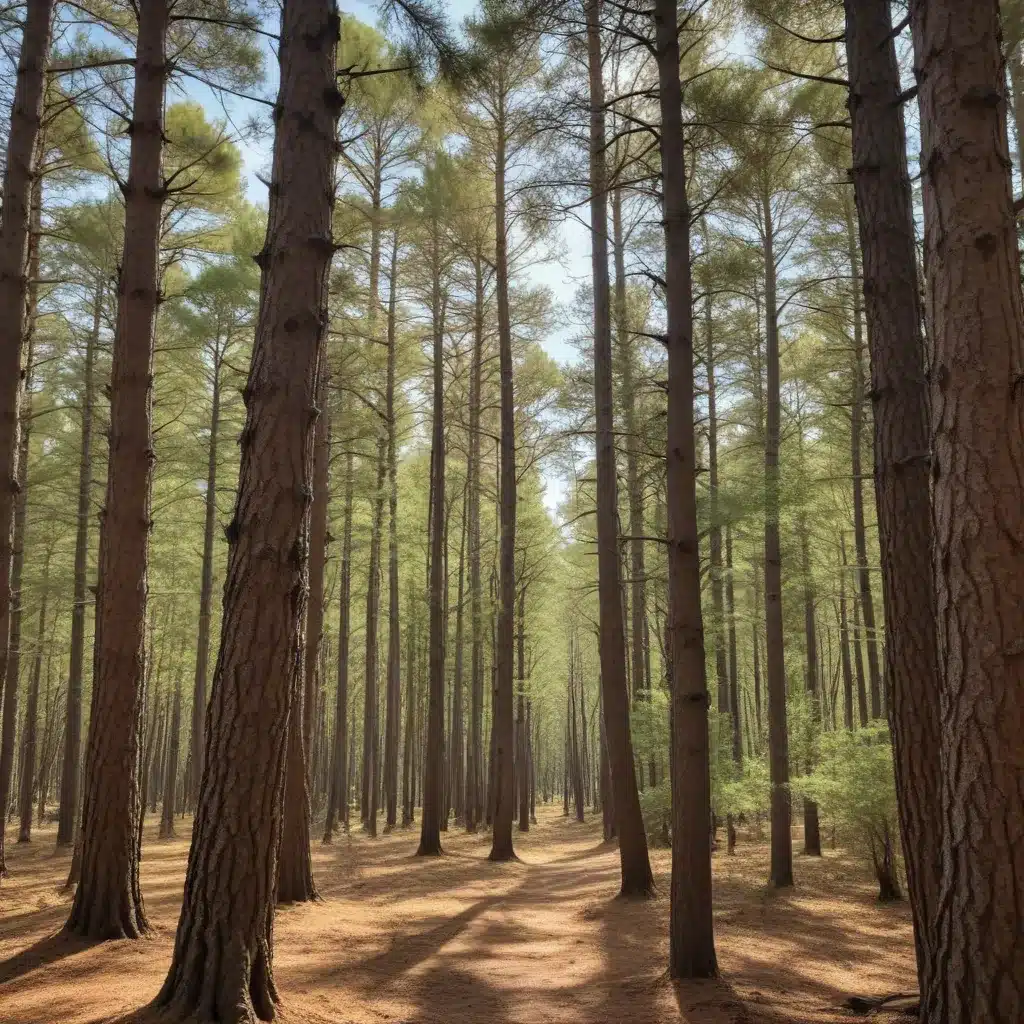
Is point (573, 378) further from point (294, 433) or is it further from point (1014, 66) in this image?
point (294, 433)

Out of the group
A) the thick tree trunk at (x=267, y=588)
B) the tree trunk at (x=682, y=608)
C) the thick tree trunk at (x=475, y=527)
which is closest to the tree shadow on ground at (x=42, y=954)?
the thick tree trunk at (x=267, y=588)

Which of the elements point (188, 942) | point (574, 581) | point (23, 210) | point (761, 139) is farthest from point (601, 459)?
point (574, 581)

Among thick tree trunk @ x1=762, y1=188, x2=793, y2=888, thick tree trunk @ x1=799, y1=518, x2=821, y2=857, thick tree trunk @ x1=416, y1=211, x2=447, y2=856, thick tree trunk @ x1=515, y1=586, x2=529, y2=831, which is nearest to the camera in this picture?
thick tree trunk @ x1=762, y1=188, x2=793, y2=888

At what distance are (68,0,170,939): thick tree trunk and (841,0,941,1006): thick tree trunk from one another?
5.30m

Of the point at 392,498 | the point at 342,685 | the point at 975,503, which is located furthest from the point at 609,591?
the point at 342,685

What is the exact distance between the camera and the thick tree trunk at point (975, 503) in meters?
3.06

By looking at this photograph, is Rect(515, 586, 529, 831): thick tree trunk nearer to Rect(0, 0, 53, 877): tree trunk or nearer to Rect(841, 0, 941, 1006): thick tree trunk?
Rect(0, 0, 53, 877): tree trunk

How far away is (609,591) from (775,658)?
2.66 metres

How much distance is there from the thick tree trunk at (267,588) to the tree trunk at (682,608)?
2.91 m

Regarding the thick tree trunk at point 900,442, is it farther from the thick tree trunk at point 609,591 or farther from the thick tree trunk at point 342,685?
the thick tree trunk at point 342,685

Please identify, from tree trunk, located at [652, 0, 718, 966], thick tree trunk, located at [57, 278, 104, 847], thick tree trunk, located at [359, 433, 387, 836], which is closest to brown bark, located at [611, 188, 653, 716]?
thick tree trunk, located at [359, 433, 387, 836]

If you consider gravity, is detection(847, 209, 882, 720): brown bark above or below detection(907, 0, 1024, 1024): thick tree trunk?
above

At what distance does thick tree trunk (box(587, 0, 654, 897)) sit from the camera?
941cm

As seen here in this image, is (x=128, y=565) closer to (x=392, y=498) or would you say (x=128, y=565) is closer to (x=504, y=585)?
(x=504, y=585)
